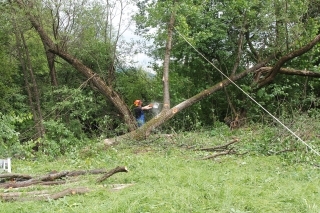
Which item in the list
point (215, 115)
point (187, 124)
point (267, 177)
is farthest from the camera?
point (215, 115)

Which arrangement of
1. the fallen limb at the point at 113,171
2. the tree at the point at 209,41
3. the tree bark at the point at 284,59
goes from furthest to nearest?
the tree at the point at 209,41, the tree bark at the point at 284,59, the fallen limb at the point at 113,171

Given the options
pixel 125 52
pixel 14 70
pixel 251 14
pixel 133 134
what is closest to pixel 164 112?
pixel 133 134

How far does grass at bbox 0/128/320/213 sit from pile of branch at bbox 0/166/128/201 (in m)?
0.13

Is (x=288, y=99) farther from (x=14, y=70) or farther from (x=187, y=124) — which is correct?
(x=14, y=70)

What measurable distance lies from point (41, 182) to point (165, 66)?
5.99 m

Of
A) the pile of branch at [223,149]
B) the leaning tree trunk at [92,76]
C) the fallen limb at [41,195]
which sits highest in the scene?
the leaning tree trunk at [92,76]

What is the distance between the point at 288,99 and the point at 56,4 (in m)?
8.00

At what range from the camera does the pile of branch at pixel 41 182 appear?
4109 mm

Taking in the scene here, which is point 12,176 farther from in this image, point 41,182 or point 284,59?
point 284,59

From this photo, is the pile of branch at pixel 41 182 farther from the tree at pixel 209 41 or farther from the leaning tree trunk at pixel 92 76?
the leaning tree trunk at pixel 92 76

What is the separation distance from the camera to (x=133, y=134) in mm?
9164

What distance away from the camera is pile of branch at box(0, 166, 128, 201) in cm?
411

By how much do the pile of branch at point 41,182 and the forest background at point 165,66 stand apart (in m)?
2.27

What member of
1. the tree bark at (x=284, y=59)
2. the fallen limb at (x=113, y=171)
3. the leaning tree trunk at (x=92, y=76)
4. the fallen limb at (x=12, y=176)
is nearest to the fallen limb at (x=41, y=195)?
the fallen limb at (x=113, y=171)
